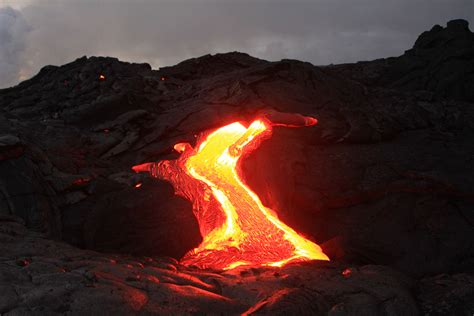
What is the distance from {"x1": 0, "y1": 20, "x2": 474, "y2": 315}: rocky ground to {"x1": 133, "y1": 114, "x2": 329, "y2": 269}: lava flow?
307 millimetres

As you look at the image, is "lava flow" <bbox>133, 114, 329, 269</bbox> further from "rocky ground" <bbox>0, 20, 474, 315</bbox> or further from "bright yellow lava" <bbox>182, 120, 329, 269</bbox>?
"rocky ground" <bbox>0, 20, 474, 315</bbox>

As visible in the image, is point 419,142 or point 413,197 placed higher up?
point 419,142

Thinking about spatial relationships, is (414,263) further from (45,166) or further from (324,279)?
(45,166)

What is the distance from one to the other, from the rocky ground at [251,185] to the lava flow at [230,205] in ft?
1.01

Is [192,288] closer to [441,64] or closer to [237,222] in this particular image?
[237,222]

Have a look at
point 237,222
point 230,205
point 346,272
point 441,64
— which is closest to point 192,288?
point 346,272

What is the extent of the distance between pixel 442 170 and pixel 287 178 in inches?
131

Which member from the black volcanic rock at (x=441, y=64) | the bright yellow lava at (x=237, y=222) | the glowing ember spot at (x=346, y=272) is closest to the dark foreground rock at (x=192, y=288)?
the glowing ember spot at (x=346, y=272)

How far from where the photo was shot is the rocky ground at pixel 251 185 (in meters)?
4.45

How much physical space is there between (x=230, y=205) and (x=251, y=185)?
34.4 inches

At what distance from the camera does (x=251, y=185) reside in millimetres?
8688

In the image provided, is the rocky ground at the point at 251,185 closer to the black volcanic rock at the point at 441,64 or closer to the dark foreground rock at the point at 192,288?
the dark foreground rock at the point at 192,288

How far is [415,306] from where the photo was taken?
489 cm

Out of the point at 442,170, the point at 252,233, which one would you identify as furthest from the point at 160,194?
the point at 442,170
